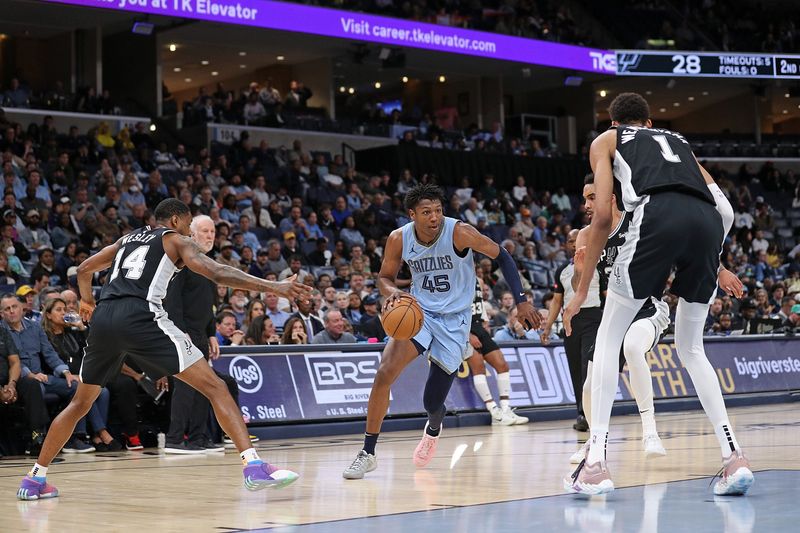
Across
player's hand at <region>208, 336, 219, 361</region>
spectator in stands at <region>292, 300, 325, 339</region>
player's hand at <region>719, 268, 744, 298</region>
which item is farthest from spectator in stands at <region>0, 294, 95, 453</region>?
player's hand at <region>719, 268, 744, 298</region>

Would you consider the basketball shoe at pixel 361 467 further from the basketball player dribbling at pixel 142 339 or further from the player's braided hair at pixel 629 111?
the player's braided hair at pixel 629 111

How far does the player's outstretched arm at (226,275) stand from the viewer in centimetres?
595

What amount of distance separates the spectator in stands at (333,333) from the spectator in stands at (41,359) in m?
2.96

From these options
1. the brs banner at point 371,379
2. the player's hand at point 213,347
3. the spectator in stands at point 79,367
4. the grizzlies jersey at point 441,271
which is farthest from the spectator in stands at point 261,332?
the grizzlies jersey at point 441,271

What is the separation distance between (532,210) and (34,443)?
19.1 meters

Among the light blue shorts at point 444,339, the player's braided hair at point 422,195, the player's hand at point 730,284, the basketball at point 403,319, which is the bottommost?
the light blue shorts at point 444,339

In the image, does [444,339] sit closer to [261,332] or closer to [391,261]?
[391,261]

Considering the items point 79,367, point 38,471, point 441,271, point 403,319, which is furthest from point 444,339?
point 79,367

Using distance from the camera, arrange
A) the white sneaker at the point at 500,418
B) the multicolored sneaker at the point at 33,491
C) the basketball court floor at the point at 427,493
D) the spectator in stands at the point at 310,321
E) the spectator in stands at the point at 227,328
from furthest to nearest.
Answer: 1. the spectator in stands at the point at 310,321
2. the white sneaker at the point at 500,418
3. the spectator in stands at the point at 227,328
4. the multicolored sneaker at the point at 33,491
5. the basketball court floor at the point at 427,493

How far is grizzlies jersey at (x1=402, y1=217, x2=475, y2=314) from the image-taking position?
24.8 feet

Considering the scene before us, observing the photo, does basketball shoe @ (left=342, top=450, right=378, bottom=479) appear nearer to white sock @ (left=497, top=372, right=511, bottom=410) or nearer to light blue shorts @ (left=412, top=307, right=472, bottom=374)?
light blue shorts @ (left=412, top=307, right=472, bottom=374)

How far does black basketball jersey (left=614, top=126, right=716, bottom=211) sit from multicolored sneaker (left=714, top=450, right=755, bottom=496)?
1382 millimetres

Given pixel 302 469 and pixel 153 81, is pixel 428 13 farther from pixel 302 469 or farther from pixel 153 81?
pixel 302 469

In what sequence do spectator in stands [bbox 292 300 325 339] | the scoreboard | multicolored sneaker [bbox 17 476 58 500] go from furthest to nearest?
the scoreboard → spectator in stands [bbox 292 300 325 339] → multicolored sneaker [bbox 17 476 58 500]
